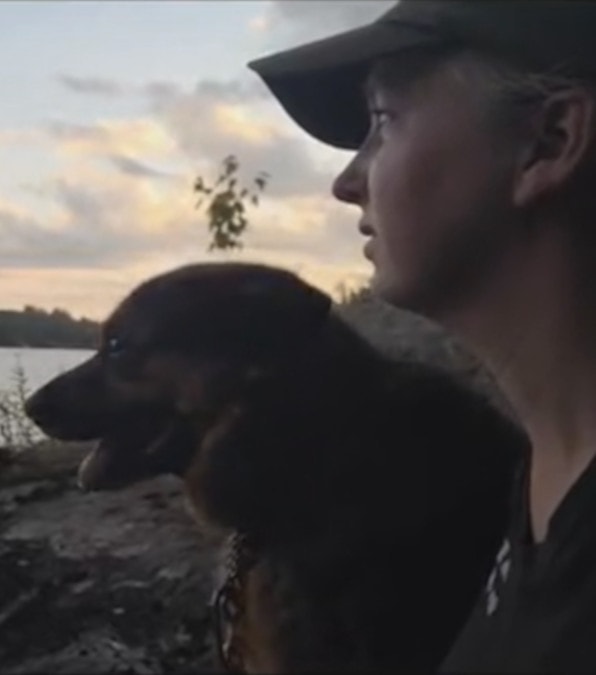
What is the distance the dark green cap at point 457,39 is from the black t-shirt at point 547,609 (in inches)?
7.9

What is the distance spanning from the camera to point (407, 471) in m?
0.83

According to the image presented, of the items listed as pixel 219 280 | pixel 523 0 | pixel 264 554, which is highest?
pixel 523 0

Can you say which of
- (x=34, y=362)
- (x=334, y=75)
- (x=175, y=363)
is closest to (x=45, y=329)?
(x=34, y=362)

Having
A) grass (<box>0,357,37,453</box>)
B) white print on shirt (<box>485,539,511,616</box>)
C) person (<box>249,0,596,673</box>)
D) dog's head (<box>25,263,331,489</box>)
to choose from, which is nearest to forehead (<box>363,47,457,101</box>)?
person (<box>249,0,596,673</box>)

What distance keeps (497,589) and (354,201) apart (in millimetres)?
203

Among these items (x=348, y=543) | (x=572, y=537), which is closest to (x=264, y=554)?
(x=348, y=543)

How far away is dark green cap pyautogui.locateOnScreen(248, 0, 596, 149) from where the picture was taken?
0.72m

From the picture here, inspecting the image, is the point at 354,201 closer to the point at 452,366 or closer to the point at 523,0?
the point at 523,0

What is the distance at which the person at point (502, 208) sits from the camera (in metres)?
0.72

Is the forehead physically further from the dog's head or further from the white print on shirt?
the white print on shirt

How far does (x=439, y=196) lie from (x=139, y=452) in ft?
Answer: 0.70

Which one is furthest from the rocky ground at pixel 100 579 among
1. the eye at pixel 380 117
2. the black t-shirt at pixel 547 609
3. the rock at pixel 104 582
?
the eye at pixel 380 117

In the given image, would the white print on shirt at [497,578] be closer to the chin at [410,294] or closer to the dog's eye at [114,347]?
the chin at [410,294]

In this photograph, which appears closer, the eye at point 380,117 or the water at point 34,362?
the eye at point 380,117
